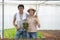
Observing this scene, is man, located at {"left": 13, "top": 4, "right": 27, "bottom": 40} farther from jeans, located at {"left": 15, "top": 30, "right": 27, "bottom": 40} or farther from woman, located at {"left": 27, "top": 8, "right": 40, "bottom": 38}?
woman, located at {"left": 27, "top": 8, "right": 40, "bottom": 38}

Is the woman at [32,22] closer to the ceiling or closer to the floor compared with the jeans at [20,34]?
closer to the ceiling

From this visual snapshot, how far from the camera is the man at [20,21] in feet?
12.8

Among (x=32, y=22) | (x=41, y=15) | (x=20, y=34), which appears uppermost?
(x=41, y=15)

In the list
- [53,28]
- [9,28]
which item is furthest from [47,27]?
[9,28]

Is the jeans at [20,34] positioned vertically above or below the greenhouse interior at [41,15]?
below

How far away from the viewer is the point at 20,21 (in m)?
3.95

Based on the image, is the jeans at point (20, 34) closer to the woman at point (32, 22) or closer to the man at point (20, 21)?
the man at point (20, 21)

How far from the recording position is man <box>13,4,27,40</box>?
3916 mm

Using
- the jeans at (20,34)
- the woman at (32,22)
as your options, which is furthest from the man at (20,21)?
the woman at (32,22)

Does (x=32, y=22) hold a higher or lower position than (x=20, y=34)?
higher

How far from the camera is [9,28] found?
13.0ft

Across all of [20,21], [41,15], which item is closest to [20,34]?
[20,21]

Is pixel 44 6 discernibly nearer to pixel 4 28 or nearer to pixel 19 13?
pixel 19 13

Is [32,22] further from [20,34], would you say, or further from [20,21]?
[20,34]
